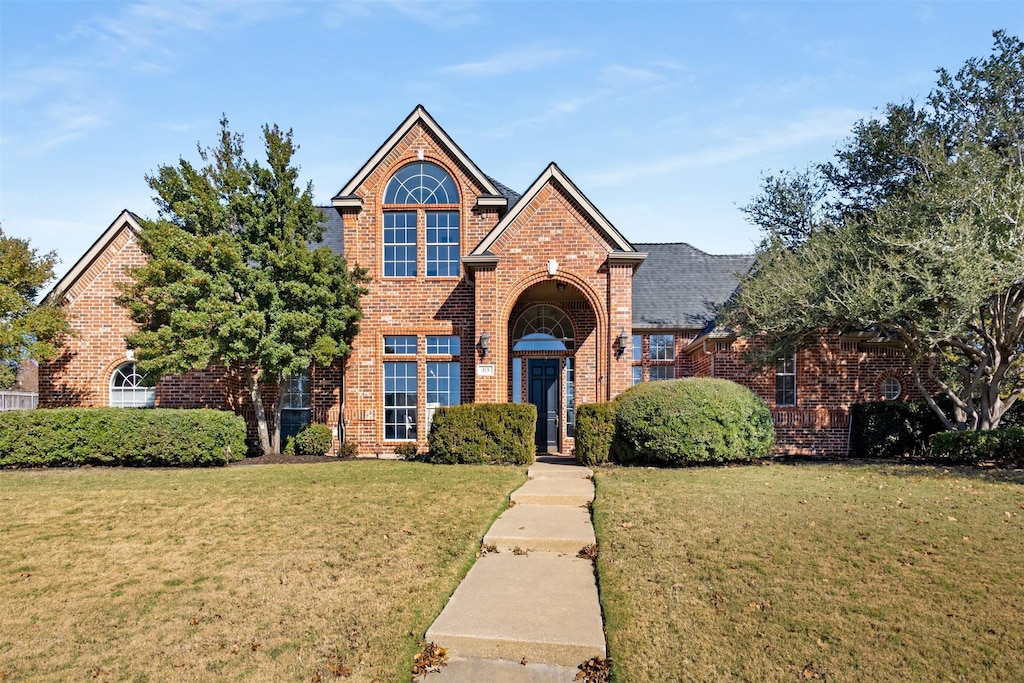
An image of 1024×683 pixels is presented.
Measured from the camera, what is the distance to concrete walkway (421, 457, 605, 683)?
4.75 metres

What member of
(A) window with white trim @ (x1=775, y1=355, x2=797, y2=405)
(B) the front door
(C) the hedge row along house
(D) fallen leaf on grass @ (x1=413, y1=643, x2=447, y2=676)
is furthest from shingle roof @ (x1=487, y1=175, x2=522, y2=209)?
(D) fallen leaf on grass @ (x1=413, y1=643, x2=447, y2=676)

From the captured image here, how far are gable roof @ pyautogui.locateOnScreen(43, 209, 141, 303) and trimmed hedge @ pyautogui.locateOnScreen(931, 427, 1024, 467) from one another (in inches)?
808

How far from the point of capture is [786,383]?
19.2 meters

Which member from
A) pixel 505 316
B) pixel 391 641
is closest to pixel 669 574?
pixel 391 641

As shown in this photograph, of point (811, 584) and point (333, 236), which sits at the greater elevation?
point (333, 236)

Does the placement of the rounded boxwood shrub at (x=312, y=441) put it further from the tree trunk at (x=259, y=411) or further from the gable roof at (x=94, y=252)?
the gable roof at (x=94, y=252)

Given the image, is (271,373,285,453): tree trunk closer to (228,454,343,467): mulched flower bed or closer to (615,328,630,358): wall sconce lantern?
(228,454,343,467): mulched flower bed

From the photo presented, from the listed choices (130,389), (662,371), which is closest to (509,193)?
(662,371)

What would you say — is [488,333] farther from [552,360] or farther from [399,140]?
[399,140]

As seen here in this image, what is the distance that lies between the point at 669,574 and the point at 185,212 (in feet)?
46.0

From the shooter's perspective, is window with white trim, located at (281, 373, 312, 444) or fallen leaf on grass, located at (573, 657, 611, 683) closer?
fallen leaf on grass, located at (573, 657, 611, 683)

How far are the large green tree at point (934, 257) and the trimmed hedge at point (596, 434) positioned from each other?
504 cm

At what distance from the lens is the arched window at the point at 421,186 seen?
706 inches

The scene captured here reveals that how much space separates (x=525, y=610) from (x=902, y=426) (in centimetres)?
1503
